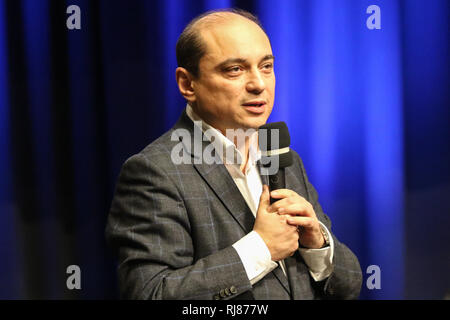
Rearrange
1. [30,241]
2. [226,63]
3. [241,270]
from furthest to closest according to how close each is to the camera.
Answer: [30,241]
[226,63]
[241,270]

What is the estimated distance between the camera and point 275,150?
126 centimetres

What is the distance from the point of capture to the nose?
136 cm

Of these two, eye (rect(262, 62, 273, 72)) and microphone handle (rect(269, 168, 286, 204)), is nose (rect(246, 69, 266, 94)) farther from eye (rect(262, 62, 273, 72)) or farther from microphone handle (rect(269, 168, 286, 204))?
microphone handle (rect(269, 168, 286, 204))

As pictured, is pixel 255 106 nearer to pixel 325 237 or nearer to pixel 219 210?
pixel 219 210

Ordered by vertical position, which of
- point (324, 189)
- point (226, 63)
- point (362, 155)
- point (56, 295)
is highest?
point (226, 63)

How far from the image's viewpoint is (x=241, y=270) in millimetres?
1217

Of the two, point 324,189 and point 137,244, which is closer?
point 137,244

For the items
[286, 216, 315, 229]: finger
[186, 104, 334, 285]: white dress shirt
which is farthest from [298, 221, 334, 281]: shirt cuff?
[286, 216, 315, 229]: finger

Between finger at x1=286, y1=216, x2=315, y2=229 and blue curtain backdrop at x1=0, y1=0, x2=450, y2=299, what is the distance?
1.01 meters

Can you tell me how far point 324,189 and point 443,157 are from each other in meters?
0.56

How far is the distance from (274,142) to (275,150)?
20 millimetres

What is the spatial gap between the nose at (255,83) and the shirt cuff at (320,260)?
16.5 inches

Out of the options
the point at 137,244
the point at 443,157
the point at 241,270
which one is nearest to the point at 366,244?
the point at 443,157
